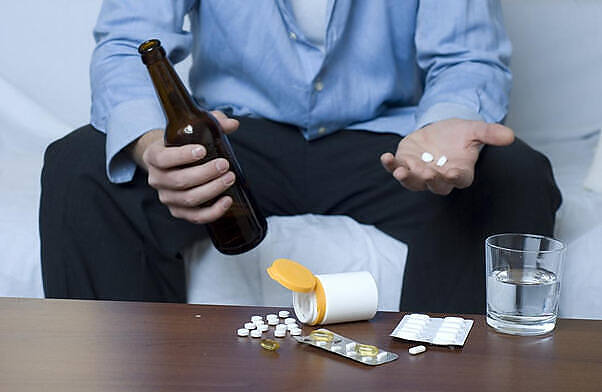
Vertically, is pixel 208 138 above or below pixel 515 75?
above

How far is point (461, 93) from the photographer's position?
123cm

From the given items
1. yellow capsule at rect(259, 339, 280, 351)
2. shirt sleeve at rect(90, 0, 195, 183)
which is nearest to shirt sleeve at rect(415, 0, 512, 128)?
shirt sleeve at rect(90, 0, 195, 183)

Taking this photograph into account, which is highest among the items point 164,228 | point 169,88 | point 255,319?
point 169,88

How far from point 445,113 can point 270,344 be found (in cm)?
57

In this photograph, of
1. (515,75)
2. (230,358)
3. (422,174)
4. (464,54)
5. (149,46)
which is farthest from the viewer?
(515,75)

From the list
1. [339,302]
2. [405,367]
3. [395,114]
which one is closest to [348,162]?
[395,114]

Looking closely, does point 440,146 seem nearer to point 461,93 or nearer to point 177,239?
point 461,93

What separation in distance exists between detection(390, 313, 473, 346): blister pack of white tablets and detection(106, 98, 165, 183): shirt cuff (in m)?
0.52

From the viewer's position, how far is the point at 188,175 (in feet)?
3.15

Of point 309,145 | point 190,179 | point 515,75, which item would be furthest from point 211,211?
point 515,75

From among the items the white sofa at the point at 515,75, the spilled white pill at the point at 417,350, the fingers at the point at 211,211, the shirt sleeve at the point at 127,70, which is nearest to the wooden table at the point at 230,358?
the spilled white pill at the point at 417,350

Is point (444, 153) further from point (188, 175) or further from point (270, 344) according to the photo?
point (270, 344)

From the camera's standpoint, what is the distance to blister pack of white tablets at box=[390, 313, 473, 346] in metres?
0.70

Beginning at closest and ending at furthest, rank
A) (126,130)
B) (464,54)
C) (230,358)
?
1. (230,358)
2. (126,130)
3. (464,54)
